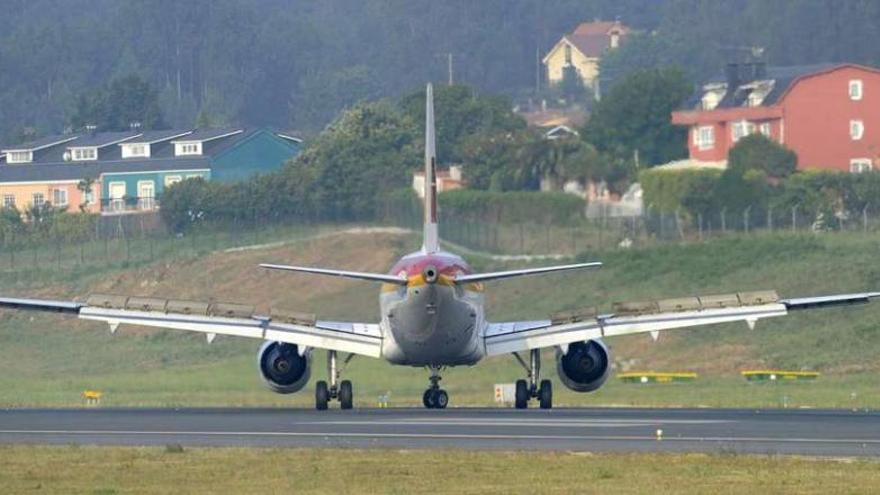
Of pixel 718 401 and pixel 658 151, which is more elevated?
pixel 658 151

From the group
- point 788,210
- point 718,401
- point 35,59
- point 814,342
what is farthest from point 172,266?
point 35,59

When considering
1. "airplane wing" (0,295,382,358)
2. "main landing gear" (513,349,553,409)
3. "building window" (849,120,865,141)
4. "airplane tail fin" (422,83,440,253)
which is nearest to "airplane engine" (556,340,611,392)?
"main landing gear" (513,349,553,409)

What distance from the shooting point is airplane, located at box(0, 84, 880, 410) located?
185 feet

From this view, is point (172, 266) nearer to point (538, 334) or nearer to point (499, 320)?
point (499, 320)

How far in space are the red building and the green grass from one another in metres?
86.1

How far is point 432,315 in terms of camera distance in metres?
56.5

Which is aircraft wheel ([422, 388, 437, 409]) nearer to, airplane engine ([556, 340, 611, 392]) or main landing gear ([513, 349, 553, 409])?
main landing gear ([513, 349, 553, 409])

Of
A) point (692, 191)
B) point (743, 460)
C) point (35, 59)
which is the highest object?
point (35, 59)

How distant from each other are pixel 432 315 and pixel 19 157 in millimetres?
88420

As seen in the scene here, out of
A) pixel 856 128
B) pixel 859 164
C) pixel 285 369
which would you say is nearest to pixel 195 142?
pixel 856 128

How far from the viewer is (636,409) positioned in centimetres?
5934

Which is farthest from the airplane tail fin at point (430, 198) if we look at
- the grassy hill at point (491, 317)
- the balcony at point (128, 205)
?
the balcony at point (128, 205)

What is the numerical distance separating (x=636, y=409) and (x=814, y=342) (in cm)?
2378

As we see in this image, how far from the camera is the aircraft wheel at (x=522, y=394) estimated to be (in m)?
59.0
